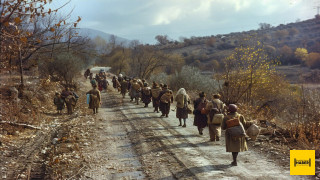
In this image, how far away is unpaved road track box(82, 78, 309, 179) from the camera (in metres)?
6.61

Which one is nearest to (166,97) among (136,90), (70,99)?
(136,90)

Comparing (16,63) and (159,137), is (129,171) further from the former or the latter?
(16,63)

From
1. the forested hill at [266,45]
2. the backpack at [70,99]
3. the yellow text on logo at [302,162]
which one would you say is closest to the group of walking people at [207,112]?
the backpack at [70,99]

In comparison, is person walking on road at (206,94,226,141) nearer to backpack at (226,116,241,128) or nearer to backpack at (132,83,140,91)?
backpack at (226,116,241,128)

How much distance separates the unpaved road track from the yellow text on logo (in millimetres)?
241

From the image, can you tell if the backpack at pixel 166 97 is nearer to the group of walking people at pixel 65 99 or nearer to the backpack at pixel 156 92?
the backpack at pixel 156 92

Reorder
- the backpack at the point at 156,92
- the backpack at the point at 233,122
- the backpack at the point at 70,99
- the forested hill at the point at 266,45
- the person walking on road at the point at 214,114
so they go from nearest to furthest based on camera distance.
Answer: the backpack at the point at 233,122
the person walking on road at the point at 214,114
the backpack at the point at 70,99
the backpack at the point at 156,92
the forested hill at the point at 266,45

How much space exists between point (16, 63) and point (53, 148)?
473 inches

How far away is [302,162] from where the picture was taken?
7066 millimetres

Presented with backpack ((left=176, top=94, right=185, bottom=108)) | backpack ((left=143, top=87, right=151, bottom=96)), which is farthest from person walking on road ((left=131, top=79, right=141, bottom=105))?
backpack ((left=176, top=94, right=185, bottom=108))

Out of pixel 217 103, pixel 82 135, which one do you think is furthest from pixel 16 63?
pixel 217 103

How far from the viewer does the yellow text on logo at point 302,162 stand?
662 cm

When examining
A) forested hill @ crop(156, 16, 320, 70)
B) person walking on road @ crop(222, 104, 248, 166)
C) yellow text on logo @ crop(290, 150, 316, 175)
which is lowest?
yellow text on logo @ crop(290, 150, 316, 175)

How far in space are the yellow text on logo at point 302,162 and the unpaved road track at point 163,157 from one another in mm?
241
